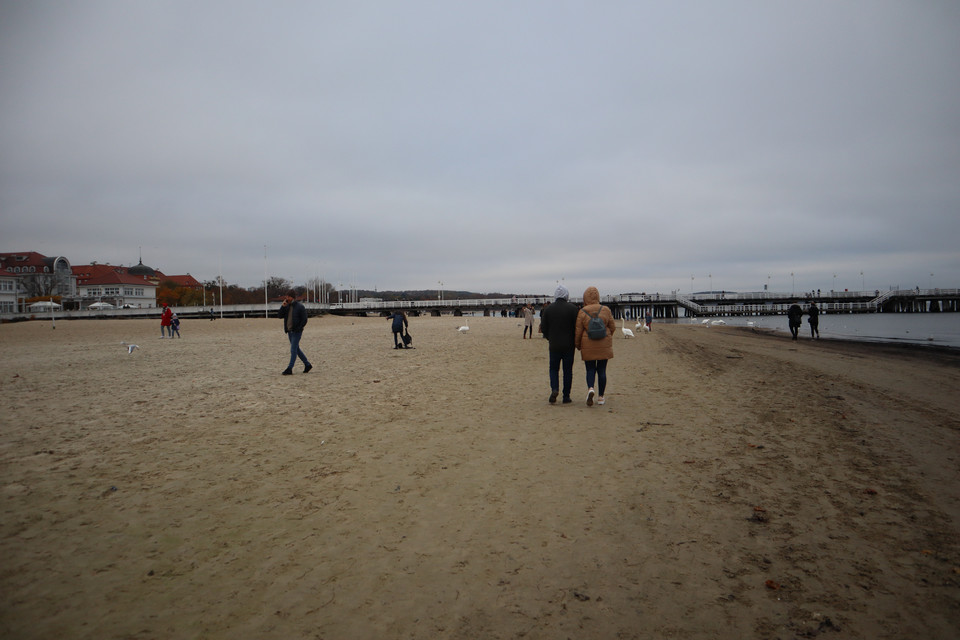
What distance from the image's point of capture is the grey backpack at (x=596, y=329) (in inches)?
315

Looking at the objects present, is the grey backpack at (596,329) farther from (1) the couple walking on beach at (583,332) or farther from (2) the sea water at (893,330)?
(2) the sea water at (893,330)

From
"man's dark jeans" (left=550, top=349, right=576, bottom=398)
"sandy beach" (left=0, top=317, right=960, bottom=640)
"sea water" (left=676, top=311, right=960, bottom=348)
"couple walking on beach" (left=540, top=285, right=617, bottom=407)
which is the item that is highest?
"couple walking on beach" (left=540, top=285, right=617, bottom=407)

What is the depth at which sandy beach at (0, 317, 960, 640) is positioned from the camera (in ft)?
9.75

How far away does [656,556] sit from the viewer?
3605mm

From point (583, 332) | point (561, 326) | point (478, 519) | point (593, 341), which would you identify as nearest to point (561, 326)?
point (561, 326)

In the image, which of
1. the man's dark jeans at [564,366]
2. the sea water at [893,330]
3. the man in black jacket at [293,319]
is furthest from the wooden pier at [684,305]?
the man's dark jeans at [564,366]

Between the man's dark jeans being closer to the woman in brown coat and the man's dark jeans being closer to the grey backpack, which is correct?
the woman in brown coat

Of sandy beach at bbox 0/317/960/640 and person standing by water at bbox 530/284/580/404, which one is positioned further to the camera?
person standing by water at bbox 530/284/580/404

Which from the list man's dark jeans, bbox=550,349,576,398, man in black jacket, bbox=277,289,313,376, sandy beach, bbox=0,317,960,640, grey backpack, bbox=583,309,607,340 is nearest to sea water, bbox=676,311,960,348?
man's dark jeans, bbox=550,349,576,398

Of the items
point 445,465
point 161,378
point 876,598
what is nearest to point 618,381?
point 445,465

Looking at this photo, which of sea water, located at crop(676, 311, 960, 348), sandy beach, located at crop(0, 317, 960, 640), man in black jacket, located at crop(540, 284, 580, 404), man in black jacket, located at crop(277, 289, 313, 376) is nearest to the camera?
sandy beach, located at crop(0, 317, 960, 640)

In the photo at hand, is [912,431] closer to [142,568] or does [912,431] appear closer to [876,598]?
[876,598]

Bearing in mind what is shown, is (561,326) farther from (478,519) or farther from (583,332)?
(478,519)

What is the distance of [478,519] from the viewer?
424 centimetres
